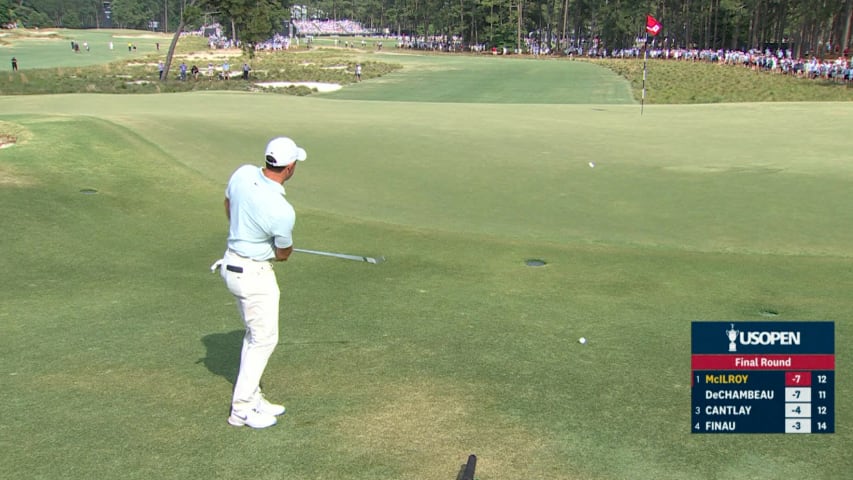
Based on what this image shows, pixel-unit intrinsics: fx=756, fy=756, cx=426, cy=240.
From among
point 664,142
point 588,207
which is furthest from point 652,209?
point 664,142

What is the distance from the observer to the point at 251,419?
5777 mm

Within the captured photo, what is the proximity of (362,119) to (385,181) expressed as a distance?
398 inches

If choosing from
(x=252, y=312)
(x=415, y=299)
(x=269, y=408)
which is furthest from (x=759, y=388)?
(x=415, y=299)

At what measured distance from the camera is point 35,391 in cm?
645

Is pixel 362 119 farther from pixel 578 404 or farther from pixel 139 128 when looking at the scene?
pixel 578 404

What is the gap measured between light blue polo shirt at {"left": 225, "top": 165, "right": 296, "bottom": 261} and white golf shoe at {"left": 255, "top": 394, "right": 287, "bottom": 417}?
3.78 feet

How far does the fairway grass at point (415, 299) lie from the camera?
5504 millimetres

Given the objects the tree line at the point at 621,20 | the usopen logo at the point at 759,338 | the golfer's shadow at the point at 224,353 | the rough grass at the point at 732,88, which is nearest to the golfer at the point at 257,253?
the golfer's shadow at the point at 224,353

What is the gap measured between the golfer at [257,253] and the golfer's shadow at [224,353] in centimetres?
99

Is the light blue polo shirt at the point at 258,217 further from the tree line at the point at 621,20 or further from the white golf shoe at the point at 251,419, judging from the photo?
the tree line at the point at 621,20

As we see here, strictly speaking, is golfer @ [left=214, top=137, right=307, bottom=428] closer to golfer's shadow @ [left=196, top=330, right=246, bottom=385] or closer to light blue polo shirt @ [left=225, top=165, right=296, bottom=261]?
light blue polo shirt @ [left=225, top=165, right=296, bottom=261]

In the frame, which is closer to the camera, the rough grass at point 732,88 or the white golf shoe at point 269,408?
the white golf shoe at point 269,408

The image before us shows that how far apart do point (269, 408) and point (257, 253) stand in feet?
4.13

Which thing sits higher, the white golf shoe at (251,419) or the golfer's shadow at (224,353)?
the white golf shoe at (251,419)
